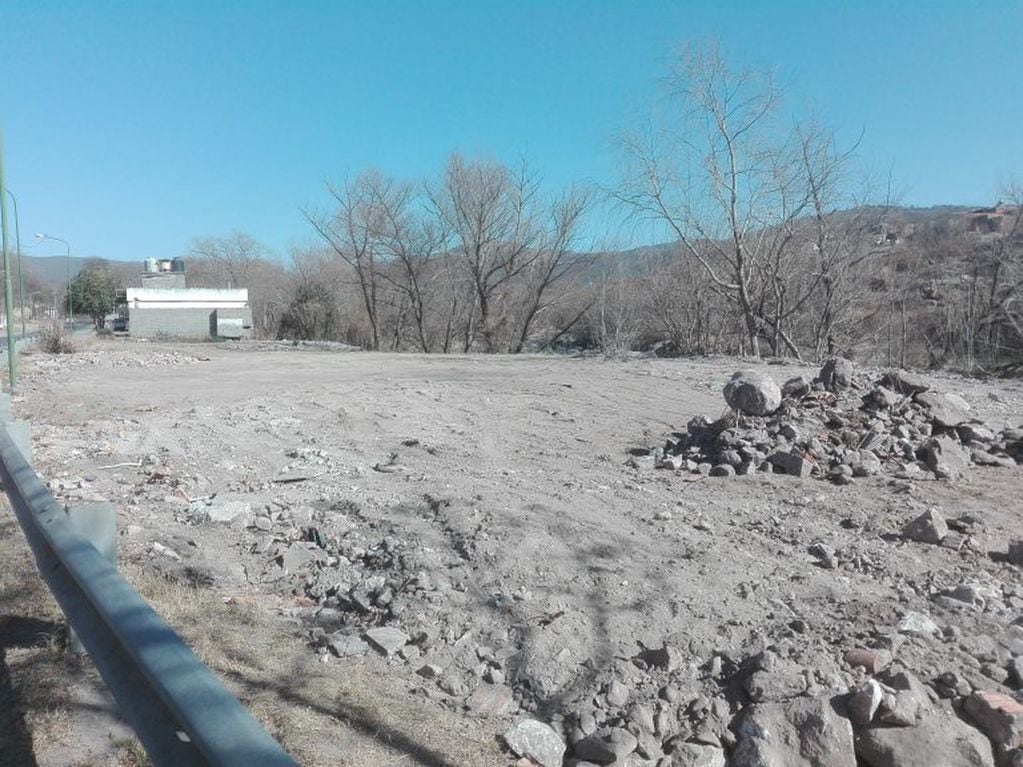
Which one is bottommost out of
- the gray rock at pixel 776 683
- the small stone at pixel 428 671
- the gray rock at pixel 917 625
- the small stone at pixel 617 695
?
the small stone at pixel 617 695

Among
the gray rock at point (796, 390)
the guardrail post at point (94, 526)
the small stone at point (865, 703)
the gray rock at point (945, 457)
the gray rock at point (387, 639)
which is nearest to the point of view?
the guardrail post at point (94, 526)

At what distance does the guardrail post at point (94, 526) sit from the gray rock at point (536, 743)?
184 centimetres

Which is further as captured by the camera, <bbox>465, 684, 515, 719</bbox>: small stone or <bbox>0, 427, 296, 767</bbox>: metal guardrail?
<bbox>465, 684, 515, 719</bbox>: small stone

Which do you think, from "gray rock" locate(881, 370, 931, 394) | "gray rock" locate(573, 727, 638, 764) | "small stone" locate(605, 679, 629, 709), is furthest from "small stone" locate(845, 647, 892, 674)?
"gray rock" locate(881, 370, 931, 394)

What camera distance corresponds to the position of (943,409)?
32.8ft

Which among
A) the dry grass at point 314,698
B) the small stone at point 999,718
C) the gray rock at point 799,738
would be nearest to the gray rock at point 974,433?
the small stone at point 999,718

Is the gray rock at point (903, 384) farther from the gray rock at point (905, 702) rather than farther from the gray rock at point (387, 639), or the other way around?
the gray rock at point (387, 639)

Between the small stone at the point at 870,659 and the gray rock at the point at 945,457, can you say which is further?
the gray rock at the point at 945,457

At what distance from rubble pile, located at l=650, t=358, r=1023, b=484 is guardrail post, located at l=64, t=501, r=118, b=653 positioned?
21.0ft

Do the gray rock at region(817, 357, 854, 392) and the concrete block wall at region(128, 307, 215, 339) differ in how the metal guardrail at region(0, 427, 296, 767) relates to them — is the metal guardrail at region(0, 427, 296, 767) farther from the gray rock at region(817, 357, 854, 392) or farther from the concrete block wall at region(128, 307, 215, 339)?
the concrete block wall at region(128, 307, 215, 339)

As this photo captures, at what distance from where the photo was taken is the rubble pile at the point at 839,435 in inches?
344

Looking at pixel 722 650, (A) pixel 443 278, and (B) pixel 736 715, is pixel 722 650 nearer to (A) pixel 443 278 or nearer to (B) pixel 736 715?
(B) pixel 736 715

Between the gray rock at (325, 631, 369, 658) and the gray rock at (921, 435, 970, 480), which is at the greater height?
the gray rock at (921, 435, 970, 480)

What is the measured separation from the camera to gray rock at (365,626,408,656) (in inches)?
186
